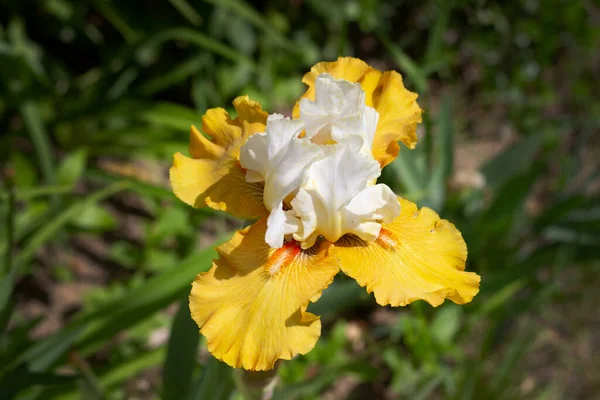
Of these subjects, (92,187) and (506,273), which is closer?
(506,273)

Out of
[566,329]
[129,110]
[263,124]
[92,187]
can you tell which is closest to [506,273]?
[566,329]

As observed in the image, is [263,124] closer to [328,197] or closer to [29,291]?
[328,197]

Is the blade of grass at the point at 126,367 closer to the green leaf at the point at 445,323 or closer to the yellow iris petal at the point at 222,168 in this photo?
the yellow iris petal at the point at 222,168

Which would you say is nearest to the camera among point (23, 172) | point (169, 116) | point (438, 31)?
point (438, 31)

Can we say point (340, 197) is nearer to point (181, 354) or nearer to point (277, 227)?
point (277, 227)

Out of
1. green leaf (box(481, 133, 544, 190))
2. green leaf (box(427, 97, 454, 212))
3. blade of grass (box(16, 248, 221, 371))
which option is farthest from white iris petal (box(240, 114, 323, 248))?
green leaf (box(481, 133, 544, 190))

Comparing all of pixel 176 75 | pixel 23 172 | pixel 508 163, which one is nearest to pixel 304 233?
pixel 508 163

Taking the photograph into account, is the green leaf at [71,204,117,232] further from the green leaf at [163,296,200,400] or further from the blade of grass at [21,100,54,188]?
the green leaf at [163,296,200,400]

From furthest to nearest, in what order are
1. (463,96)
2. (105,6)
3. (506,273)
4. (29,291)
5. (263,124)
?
(463,96) → (105,6) → (29,291) → (506,273) → (263,124)
